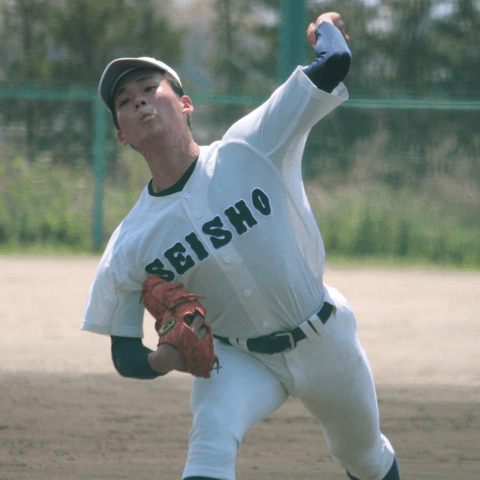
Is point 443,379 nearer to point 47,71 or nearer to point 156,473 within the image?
point 156,473

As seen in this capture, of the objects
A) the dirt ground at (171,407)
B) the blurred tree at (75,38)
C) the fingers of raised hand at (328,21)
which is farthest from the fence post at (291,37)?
the fingers of raised hand at (328,21)

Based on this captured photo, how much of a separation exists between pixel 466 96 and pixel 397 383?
7.79 m

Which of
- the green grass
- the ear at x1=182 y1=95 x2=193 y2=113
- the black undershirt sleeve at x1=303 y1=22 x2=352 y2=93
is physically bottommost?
the green grass

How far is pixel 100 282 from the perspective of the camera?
94.0 inches

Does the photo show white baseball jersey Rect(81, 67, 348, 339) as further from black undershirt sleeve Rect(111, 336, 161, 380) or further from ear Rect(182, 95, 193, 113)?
ear Rect(182, 95, 193, 113)

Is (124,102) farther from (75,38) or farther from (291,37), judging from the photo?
(75,38)

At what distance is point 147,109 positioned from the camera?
2.33 meters

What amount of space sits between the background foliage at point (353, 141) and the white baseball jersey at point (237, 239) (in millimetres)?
7957

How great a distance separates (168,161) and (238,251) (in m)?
0.38

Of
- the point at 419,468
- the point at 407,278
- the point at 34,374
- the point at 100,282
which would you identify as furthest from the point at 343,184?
the point at 100,282

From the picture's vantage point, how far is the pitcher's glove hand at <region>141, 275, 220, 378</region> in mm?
2141

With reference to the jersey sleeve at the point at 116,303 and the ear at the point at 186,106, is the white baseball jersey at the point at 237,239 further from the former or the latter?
the ear at the point at 186,106

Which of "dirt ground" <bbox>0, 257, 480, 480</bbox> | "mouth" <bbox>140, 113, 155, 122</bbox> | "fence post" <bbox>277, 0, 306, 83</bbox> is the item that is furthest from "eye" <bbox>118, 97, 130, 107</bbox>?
"fence post" <bbox>277, 0, 306, 83</bbox>

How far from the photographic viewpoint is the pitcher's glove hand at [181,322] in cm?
214
